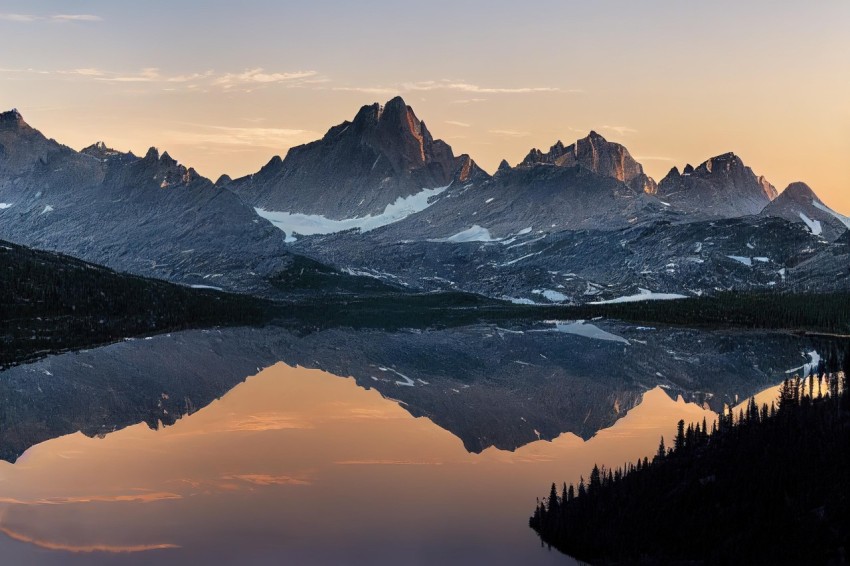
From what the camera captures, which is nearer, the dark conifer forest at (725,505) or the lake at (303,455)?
the dark conifer forest at (725,505)

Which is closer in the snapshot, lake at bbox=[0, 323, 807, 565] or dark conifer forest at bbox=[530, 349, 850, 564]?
dark conifer forest at bbox=[530, 349, 850, 564]

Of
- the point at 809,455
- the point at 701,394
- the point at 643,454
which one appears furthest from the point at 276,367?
the point at 809,455

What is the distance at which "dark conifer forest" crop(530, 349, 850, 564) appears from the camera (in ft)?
165

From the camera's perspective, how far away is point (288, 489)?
2633 inches

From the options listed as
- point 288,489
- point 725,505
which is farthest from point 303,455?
point 725,505

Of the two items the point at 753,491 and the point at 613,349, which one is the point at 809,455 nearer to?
the point at 753,491

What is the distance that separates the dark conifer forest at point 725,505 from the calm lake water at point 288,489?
2.90m

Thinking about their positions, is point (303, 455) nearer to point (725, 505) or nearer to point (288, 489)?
point (288, 489)

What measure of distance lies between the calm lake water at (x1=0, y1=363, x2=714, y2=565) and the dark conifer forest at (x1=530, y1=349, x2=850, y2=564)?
9.51 ft

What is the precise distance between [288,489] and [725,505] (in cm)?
2726

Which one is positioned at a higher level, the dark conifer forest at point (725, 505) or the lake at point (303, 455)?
the dark conifer forest at point (725, 505)

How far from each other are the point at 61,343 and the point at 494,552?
149 meters

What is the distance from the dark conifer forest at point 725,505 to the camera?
50188mm

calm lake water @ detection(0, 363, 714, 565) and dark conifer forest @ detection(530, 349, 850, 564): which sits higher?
dark conifer forest @ detection(530, 349, 850, 564)
